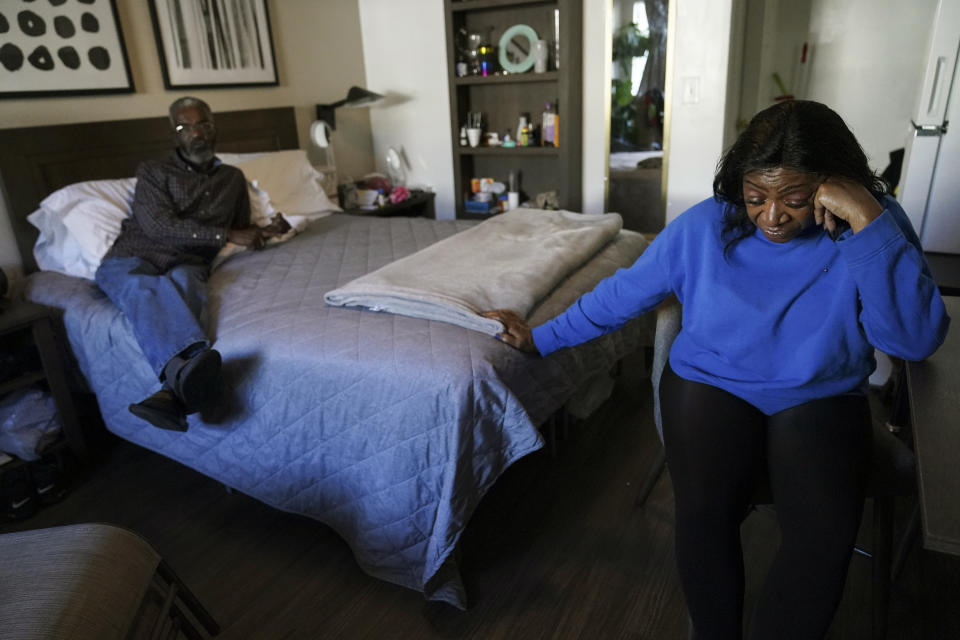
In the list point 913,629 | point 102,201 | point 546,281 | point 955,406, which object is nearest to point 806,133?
point 955,406

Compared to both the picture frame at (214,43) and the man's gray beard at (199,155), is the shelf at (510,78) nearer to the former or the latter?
the picture frame at (214,43)

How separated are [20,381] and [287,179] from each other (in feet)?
4.70

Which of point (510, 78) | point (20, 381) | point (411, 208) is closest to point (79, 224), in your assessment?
point (20, 381)

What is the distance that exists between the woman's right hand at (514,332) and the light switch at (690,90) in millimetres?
2104

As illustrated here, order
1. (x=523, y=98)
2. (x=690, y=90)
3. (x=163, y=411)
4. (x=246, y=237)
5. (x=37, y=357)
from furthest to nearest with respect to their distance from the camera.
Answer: (x=523, y=98) → (x=690, y=90) → (x=246, y=237) → (x=37, y=357) → (x=163, y=411)

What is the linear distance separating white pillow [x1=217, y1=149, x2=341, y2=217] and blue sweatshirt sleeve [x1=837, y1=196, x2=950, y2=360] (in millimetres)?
2376

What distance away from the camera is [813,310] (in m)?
1.17

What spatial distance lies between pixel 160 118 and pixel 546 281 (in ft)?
6.70

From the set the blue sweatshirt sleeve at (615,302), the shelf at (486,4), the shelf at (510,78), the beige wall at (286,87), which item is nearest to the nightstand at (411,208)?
the beige wall at (286,87)

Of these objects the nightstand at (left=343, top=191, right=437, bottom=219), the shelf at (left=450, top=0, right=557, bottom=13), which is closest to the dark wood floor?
the nightstand at (left=343, top=191, right=437, bottom=219)

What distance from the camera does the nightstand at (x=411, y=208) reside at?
3406 mm

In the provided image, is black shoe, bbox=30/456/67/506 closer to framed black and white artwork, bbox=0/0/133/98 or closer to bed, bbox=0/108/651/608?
bed, bbox=0/108/651/608

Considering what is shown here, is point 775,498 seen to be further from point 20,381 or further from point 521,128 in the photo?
point 521,128

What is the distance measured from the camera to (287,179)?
3010 millimetres
